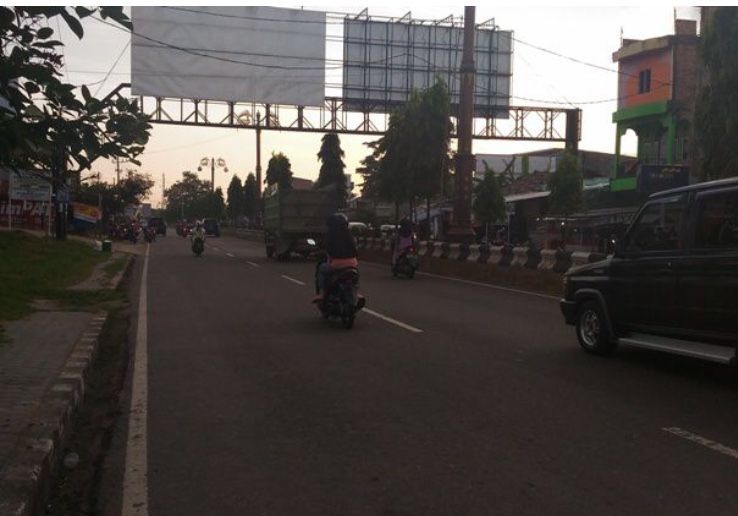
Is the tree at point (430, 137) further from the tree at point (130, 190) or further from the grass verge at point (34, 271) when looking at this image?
the tree at point (130, 190)

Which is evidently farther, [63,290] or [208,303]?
[63,290]

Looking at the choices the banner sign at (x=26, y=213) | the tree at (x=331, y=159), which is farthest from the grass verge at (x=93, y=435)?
the tree at (x=331, y=159)

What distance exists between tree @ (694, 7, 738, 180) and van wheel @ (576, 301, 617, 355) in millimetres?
7132

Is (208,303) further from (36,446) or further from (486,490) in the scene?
(486,490)

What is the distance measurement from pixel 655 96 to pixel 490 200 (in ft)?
45.7

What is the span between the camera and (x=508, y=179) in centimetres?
6456

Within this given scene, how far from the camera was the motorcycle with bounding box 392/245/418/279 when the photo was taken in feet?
63.8

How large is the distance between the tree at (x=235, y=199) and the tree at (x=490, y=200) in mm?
58364

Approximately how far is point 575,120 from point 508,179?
78.3 feet

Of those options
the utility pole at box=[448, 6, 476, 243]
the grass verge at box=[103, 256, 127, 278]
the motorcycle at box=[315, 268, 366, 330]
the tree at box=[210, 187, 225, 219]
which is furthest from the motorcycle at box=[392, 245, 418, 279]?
the tree at box=[210, 187, 225, 219]

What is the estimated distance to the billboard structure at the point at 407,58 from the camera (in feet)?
112

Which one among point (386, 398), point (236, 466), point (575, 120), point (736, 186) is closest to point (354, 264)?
point (386, 398)

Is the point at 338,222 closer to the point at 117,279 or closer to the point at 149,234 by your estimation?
the point at 117,279

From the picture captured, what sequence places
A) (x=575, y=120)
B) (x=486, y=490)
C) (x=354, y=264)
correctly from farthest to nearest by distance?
1. (x=575, y=120)
2. (x=354, y=264)
3. (x=486, y=490)
